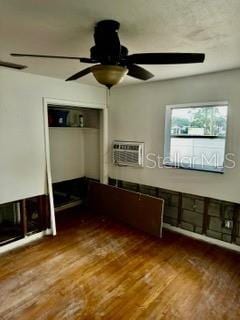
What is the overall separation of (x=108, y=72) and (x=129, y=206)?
270 cm

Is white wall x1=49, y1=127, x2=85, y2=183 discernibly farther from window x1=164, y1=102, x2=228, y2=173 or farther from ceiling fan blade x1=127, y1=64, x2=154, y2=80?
ceiling fan blade x1=127, y1=64, x2=154, y2=80

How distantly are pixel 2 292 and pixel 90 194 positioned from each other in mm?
2461

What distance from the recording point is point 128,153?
4.10 m

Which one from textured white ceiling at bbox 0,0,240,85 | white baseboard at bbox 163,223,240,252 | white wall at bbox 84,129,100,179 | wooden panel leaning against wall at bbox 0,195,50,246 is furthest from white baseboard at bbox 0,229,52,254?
textured white ceiling at bbox 0,0,240,85

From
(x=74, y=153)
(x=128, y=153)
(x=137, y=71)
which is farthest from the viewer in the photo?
(x=74, y=153)

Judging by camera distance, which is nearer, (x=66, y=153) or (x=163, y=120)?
(x=163, y=120)

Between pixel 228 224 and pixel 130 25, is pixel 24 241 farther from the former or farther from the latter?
pixel 130 25

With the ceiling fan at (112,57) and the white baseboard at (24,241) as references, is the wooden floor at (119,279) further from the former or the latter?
the ceiling fan at (112,57)

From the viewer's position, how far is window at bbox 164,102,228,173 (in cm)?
320

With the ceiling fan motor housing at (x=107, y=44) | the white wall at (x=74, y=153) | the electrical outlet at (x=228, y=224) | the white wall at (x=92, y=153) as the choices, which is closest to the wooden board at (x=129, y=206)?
the white wall at (x=92, y=153)

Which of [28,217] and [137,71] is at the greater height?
[137,71]

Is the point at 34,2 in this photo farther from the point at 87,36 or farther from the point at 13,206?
the point at 13,206

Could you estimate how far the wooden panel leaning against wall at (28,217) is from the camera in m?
3.48

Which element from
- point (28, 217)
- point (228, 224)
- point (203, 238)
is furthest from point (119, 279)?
point (28, 217)
